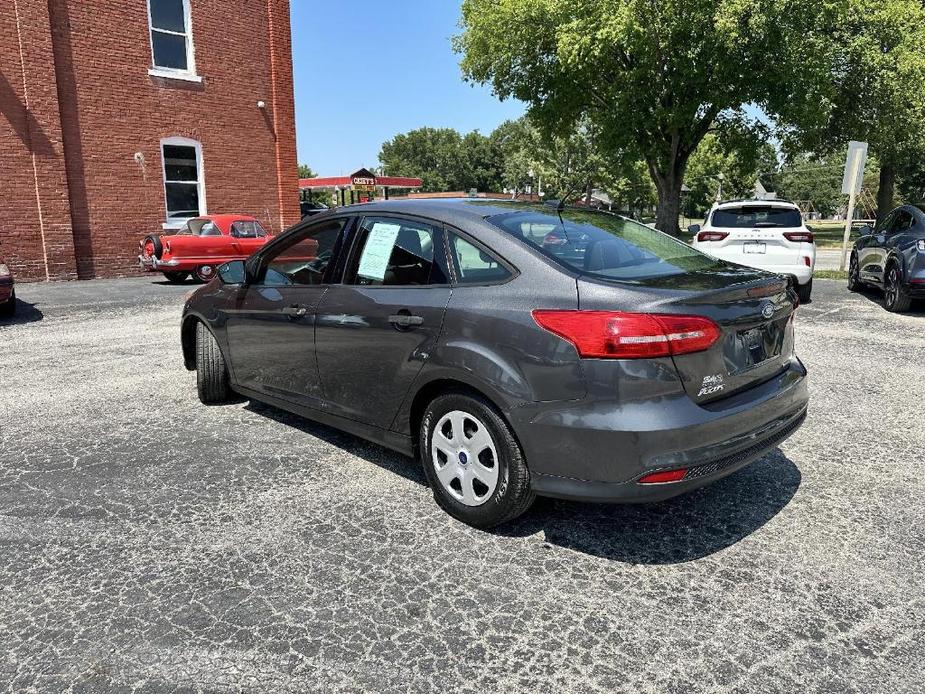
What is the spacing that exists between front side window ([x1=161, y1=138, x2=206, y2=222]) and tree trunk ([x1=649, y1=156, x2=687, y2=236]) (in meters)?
16.4

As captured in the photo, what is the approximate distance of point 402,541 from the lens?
3285 millimetres

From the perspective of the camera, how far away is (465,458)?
3330 mm

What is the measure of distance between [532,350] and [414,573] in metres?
1.08

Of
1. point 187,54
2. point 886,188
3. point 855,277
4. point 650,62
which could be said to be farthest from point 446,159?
point 855,277

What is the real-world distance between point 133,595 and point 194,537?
501mm

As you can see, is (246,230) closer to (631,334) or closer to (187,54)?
(187,54)

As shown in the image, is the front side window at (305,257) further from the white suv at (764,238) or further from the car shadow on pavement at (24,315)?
the white suv at (764,238)

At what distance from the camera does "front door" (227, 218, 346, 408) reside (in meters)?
4.18

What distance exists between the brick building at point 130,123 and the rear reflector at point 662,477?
51.1 feet

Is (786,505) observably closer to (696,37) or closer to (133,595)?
(133,595)

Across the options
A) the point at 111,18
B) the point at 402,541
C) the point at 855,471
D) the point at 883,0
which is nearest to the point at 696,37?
the point at 883,0

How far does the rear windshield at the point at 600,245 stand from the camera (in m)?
3.32

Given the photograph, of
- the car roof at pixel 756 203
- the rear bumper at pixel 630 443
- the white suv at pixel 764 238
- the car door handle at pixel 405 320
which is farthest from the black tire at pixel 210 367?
the car roof at pixel 756 203

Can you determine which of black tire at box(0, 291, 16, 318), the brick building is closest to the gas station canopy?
the brick building
